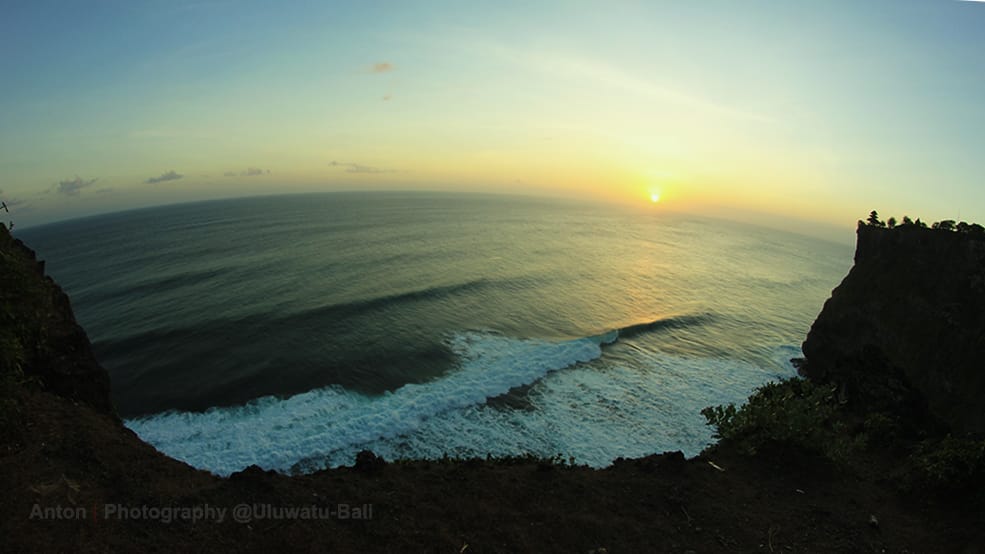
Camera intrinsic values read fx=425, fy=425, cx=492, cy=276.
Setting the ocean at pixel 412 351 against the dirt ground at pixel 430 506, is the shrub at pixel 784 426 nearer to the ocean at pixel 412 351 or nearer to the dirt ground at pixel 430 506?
the dirt ground at pixel 430 506

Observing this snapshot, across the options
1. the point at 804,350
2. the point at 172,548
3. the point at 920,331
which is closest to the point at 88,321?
the point at 172,548

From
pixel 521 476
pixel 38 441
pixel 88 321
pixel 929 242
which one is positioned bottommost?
pixel 88 321

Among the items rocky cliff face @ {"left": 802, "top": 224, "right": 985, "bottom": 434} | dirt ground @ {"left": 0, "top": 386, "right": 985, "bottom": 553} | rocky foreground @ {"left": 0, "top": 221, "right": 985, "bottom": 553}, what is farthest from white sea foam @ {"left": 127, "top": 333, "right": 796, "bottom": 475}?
dirt ground @ {"left": 0, "top": 386, "right": 985, "bottom": 553}

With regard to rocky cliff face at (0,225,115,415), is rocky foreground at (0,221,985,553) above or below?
below

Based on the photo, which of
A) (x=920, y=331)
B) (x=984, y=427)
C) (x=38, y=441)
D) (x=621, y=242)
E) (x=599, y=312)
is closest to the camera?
(x=38, y=441)

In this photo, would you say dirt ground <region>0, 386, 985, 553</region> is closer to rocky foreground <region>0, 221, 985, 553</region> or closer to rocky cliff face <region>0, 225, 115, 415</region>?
rocky foreground <region>0, 221, 985, 553</region>

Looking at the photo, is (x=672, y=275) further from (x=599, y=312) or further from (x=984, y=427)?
(x=984, y=427)

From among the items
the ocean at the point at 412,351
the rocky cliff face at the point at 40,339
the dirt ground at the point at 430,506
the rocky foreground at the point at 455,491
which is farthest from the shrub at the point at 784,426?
the rocky cliff face at the point at 40,339
